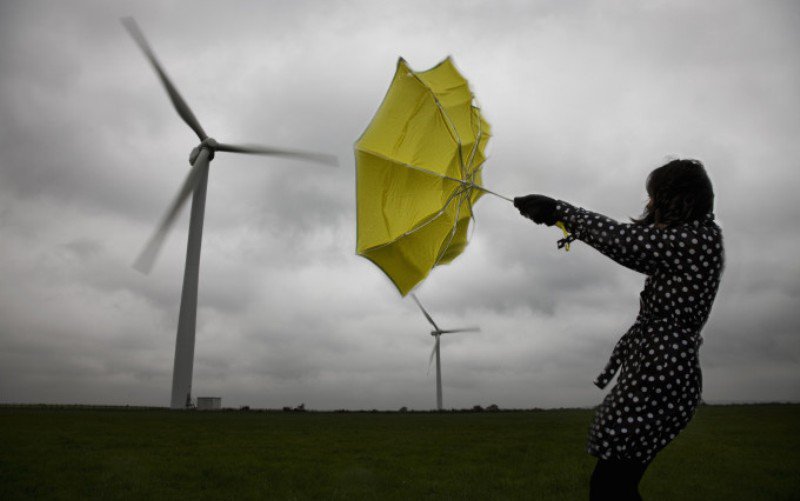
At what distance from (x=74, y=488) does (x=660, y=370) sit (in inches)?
604

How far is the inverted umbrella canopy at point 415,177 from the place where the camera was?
6344 mm

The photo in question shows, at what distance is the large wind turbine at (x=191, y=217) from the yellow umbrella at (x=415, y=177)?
29.4 meters

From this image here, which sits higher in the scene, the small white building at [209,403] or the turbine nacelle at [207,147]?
the turbine nacelle at [207,147]

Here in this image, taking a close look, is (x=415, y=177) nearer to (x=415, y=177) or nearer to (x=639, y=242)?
(x=415, y=177)

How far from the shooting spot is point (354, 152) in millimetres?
6859

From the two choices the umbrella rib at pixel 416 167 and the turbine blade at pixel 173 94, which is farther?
the turbine blade at pixel 173 94

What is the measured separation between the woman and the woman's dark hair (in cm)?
2

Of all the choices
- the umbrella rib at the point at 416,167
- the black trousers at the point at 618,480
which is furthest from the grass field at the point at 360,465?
the black trousers at the point at 618,480

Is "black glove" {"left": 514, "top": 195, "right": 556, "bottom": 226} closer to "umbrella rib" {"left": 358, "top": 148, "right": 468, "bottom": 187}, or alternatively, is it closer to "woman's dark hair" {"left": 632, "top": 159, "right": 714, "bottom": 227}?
"woman's dark hair" {"left": 632, "top": 159, "right": 714, "bottom": 227}

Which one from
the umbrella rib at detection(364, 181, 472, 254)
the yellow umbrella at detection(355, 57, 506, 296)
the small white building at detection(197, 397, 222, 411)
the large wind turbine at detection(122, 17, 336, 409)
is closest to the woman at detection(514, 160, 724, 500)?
the umbrella rib at detection(364, 181, 472, 254)

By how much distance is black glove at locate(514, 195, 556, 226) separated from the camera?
13.5 ft

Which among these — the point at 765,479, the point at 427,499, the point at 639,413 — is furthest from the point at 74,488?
the point at 765,479

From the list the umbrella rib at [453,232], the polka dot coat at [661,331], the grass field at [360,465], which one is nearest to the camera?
the polka dot coat at [661,331]

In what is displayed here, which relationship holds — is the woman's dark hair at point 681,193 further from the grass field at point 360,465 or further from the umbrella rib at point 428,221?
the grass field at point 360,465
